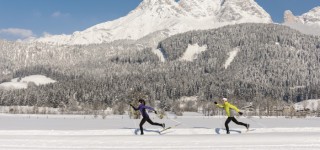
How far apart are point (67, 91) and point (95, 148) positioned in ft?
525

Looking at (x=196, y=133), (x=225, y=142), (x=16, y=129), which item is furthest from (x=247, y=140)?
(x=16, y=129)

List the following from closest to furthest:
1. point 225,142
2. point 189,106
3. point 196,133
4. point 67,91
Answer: point 225,142
point 196,133
point 189,106
point 67,91

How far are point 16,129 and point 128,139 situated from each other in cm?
829

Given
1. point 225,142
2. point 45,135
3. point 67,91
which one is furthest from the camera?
point 67,91

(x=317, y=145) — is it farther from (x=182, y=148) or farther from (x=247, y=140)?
(x=182, y=148)

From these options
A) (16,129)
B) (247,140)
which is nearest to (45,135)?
(16,129)

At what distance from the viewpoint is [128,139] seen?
2306cm

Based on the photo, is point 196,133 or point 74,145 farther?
point 196,133

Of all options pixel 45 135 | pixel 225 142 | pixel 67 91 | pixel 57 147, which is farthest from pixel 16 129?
pixel 67 91

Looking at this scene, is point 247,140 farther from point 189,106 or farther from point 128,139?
point 189,106

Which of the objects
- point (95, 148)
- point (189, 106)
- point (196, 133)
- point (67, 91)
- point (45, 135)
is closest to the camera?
point (95, 148)

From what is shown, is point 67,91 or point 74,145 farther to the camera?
point 67,91

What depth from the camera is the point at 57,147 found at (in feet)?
68.4

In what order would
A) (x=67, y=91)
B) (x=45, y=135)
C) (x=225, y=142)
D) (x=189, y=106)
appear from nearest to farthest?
(x=225, y=142) < (x=45, y=135) < (x=189, y=106) < (x=67, y=91)
